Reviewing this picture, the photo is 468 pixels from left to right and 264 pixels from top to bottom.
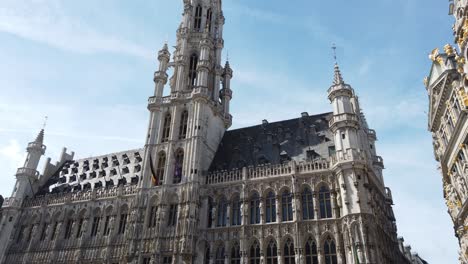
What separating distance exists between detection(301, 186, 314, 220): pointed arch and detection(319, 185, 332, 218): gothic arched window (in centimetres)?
95

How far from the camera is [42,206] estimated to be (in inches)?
2152

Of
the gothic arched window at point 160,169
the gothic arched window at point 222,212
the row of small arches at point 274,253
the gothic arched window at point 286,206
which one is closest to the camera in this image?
the row of small arches at point 274,253

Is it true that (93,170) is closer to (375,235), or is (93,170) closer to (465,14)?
(375,235)

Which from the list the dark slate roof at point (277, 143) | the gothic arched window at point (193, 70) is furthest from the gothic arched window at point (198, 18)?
the dark slate roof at point (277, 143)

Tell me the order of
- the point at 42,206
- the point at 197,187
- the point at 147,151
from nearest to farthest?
the point at 197,187, the point at 147,151, the point at 42,206

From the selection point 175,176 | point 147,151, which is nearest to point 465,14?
point 175,176

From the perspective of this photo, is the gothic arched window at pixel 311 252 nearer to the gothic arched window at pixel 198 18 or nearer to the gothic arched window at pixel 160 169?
the gothic arched window at pixel 160 169

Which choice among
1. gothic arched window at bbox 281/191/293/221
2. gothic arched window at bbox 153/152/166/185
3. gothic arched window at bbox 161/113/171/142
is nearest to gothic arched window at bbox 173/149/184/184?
gothic arched window at bbox 153/152/166/185

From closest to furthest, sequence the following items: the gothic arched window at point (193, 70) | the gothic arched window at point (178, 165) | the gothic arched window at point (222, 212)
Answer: the gothic arched window at point (222, 212), the gothic arched window at point (178, 165), the gothic arched window at point (193, 70)

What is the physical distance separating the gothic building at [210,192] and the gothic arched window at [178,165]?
176mm

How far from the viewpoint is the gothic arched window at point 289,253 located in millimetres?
37562

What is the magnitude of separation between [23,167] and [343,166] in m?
51.0

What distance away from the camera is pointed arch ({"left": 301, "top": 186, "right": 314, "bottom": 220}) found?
3900 cm

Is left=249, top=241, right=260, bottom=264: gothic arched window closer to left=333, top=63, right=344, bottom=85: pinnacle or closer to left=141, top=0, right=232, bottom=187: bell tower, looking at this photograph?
left=141, top=0, right=232, bottom=187: bell tower
